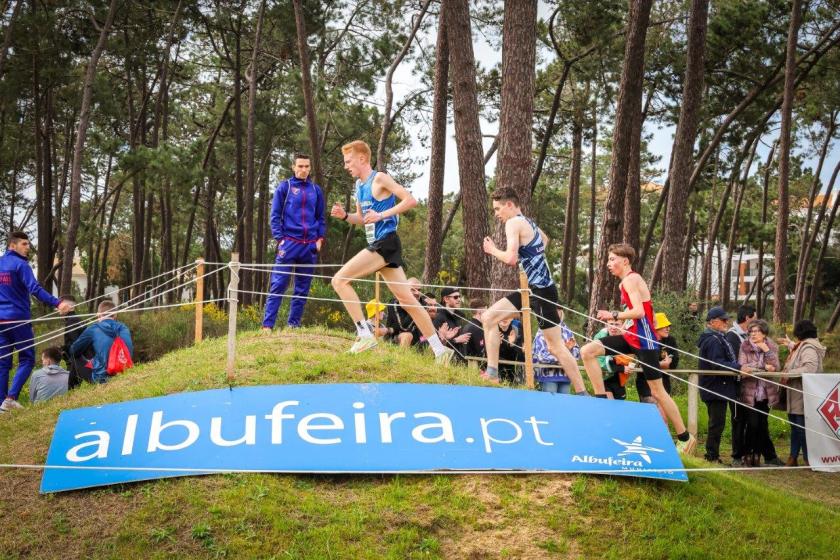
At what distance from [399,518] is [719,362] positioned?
646cm

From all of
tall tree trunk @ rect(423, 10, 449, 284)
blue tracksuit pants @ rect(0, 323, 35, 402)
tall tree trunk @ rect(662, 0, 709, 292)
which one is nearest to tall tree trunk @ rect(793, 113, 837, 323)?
tall tree trunk @ rect(662, 0, 709, 292)

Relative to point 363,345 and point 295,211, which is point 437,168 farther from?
point 363,345

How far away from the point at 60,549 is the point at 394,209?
447 centimetres

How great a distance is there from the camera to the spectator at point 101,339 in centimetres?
1175

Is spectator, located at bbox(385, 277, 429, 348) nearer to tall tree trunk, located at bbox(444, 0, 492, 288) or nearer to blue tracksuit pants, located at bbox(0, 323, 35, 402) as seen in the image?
tall tree trunk, located at bbox(444, 0, 492, 288)

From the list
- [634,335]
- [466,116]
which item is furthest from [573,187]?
[634,335]

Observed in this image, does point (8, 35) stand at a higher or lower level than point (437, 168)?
higher

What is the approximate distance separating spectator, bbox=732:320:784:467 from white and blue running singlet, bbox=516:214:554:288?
3.72 meters

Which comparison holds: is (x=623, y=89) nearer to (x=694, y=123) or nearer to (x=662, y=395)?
(x=694, y=123)

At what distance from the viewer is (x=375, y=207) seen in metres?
9.24

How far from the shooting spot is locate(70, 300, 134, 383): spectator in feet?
38.5

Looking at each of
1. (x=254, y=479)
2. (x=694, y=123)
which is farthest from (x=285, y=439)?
(x=694, y=123)

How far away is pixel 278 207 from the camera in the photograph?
11.1 metres

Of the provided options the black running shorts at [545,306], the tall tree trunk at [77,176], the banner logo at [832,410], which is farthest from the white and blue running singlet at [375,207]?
the tall tree trunk at [77,176]
